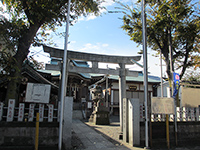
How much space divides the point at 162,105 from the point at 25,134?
621 centimetres

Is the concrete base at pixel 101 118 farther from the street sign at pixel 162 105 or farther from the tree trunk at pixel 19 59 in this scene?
the tree trunk at pixel 19 59

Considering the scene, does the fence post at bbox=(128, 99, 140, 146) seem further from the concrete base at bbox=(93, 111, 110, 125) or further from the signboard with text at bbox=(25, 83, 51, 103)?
the concrete base at bbox=(93, 111, 110, 125)

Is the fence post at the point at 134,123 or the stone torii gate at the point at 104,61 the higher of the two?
the stone torii gate at the point at 104,61

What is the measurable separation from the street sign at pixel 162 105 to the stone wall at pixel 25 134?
4.61 m

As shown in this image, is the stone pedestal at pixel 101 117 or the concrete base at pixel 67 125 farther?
the stone pedestal at pixel 101 117

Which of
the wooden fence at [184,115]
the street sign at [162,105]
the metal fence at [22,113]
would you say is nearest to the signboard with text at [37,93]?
the metal fence at [22,113]

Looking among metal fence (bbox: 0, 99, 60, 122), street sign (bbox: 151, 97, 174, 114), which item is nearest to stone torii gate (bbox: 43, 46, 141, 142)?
street sign (bbox: 151, 97, 174, 114)

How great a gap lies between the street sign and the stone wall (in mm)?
4606

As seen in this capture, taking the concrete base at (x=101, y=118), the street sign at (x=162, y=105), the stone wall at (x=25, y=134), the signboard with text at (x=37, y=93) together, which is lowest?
the concrete base at (x=101, y=118)

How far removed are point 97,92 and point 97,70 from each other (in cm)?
774

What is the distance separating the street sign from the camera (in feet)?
24.0

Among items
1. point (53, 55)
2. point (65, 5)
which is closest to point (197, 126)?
point (53, 55)

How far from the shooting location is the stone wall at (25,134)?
621cm

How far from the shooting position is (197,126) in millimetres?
8461
